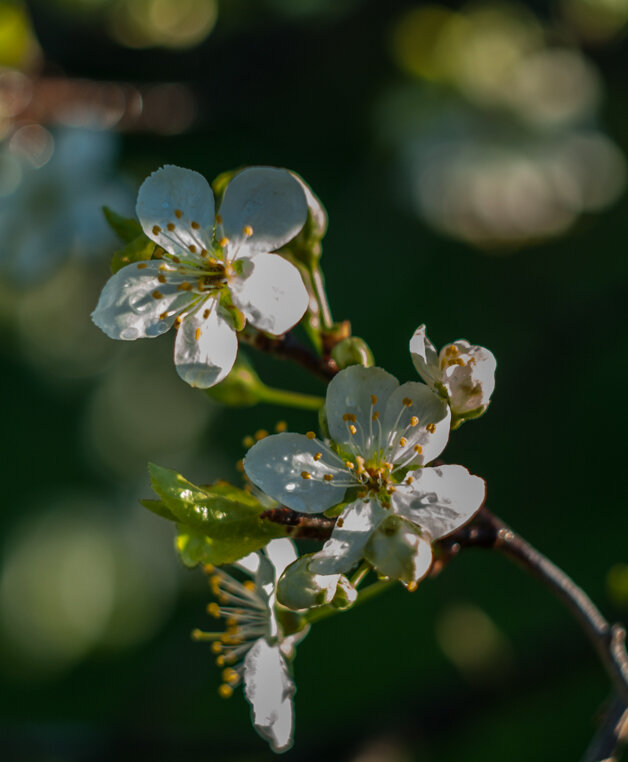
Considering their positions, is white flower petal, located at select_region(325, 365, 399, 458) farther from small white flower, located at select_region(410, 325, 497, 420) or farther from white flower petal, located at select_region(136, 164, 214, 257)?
white flower petal, located at select_region(136, 164, 214, 257)

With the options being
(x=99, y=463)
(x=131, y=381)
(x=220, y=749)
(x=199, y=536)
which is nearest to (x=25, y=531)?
(x=99, y=463)

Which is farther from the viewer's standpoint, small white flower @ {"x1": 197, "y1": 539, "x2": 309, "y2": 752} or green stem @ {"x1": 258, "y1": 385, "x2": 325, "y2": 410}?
green stem @ {"x1": 258, "y1": 385, "x2": 325, "y2": 410}

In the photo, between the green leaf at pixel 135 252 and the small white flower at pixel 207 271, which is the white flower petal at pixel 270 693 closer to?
the small white flower at pixel 207 271

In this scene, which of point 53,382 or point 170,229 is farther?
point 53,382

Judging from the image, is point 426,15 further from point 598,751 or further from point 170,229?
point 598,751

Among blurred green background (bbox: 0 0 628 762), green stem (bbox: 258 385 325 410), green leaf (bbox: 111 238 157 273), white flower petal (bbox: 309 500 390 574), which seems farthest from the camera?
A: blurred green background (bbox: 0 0 628 762)

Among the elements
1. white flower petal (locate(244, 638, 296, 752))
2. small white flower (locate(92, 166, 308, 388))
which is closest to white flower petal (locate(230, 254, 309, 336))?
small white flower (locate(92, 166, 308, 388))
